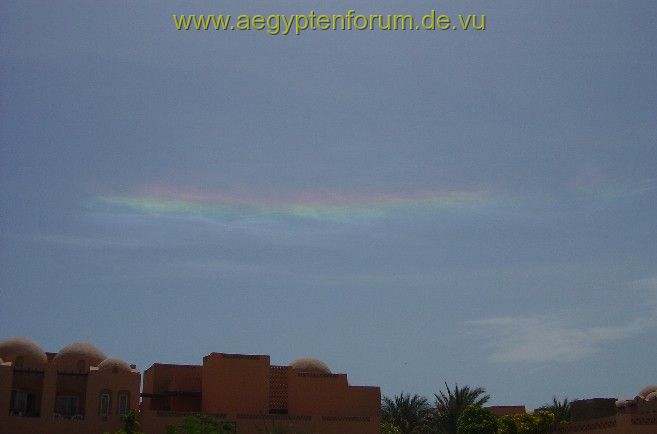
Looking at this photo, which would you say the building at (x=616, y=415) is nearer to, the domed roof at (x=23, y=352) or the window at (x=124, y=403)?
the window at (x=124, y=403)

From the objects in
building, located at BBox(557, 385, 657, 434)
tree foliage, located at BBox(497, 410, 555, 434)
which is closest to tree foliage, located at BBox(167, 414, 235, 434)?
tree foliage, located at BBox(497, 410, 555, 434)

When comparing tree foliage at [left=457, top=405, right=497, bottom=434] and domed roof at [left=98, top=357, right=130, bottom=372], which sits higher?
domed roof at [left=98, top=357, right=130, bottom=372]

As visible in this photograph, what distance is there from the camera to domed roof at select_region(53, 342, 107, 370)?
5209 centimetres

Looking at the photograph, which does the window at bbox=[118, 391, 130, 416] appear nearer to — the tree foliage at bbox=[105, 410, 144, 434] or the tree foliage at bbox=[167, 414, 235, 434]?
the tree foliage at bbox=[105, 410, 144, 434]

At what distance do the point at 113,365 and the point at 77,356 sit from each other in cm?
296

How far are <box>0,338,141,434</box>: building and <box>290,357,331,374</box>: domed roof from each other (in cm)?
970

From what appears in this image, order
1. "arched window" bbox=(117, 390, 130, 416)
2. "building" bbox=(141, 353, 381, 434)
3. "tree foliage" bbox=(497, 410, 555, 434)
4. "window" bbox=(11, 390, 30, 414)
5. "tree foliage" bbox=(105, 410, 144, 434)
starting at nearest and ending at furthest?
1. "tree foliage" bbox=(105, 410, 144, 434)
2. "tree foliage" bbox=(497, 410, 555, 434)
3. "window" bbox=(11, 390, 30, 414)
4. "arched window" bbox=(117, 390, 130, 416)
5. "building" bbox=(141, 353, 381, 434)

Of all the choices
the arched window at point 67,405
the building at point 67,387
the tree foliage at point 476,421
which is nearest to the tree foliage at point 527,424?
the tree foliage at point 476,421

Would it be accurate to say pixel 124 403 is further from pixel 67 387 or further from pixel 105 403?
pixel 67 387

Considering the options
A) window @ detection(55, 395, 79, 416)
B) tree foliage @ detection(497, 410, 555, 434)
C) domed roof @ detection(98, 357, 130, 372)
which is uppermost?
domed roof @ detection(98, 357, 130, 372)

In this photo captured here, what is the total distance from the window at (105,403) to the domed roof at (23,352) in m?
4.22

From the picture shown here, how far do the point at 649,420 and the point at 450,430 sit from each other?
15.2m

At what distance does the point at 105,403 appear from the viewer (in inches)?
1969

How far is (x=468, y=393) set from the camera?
52.3 meters
